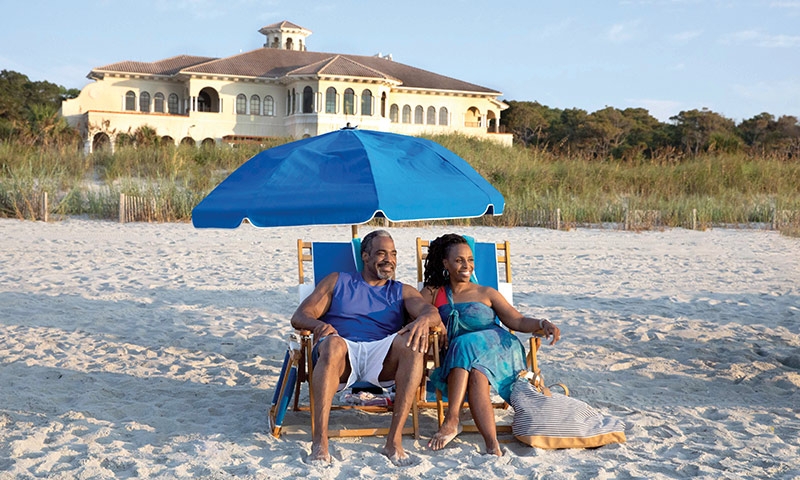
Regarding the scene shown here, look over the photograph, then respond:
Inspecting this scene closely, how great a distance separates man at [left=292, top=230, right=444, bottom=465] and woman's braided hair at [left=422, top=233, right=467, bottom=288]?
0.16 metres

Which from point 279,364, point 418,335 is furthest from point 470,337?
point 279,364

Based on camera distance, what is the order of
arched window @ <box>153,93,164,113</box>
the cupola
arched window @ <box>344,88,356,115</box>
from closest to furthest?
arched window @ <box>344,88,356,115</box> → arched window @ <box>153,93,164,113</box> → the cupola

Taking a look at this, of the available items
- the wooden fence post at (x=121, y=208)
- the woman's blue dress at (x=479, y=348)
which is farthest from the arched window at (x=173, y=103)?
the woman's blue dress at (x=479, y=348)

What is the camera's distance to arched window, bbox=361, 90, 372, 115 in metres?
32.8

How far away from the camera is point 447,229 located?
46.3 feet

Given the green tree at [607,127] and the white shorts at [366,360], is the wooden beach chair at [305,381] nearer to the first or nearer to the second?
the white shorts at [366,360]

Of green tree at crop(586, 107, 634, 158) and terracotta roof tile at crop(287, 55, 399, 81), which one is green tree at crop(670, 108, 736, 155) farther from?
terracotta roof tile at crop(287, 55, 399, 81)

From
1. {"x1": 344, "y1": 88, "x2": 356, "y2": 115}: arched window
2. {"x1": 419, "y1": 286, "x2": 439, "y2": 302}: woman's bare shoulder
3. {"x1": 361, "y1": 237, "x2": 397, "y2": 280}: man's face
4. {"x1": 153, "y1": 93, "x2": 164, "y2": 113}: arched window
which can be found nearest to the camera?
{"x1": 361, "y1": 237, "x2": 397, "y2": 280}: man's face

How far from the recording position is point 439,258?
4.18 m

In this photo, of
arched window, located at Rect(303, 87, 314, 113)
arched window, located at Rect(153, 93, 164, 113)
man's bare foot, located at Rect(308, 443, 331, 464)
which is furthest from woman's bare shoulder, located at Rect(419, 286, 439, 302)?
arched window, located at Rect(153, 93, 164, 113)

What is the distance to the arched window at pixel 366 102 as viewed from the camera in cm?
3275

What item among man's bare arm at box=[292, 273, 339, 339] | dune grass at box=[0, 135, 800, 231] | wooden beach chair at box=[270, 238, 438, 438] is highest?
dune grass at box=[0, 135, 800, 231]

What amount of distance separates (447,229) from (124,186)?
6241 millimetres

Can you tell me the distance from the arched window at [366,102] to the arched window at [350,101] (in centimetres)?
41
